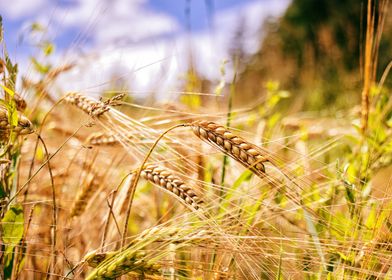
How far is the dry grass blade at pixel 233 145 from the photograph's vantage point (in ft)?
2.85

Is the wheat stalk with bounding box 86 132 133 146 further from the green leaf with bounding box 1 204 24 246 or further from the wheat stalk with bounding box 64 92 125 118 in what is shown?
the green leaf with bounding box 1 204 24 246

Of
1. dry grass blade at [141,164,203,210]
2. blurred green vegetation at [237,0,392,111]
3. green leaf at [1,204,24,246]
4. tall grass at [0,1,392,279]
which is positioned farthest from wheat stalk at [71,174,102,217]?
blurred green vegetation at [237,0,392,111]

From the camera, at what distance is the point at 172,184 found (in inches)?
37.6

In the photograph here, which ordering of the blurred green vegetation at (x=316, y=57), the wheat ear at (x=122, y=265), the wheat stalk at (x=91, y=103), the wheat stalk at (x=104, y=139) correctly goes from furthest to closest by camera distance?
the blurred green vegetation at (x=316, y=57) → the wheat stalk at (x=104, y=139) → the wheat stalk at (x=91, y=103) → the wheat ear at (x=122, y=265)

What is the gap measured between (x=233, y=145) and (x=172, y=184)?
15 cm

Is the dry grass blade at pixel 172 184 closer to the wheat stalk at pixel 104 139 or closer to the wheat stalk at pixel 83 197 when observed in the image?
the wheat stalk at pixel 104 139

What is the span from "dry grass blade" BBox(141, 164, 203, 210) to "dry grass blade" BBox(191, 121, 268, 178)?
0.11m

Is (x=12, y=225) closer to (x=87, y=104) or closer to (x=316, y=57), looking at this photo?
(x=87, y=104)

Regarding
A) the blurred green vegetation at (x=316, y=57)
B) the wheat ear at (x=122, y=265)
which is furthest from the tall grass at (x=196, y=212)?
the blurred green vegetation at (x=316, y=57)

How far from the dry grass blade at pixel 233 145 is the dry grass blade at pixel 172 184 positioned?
0.35 ft

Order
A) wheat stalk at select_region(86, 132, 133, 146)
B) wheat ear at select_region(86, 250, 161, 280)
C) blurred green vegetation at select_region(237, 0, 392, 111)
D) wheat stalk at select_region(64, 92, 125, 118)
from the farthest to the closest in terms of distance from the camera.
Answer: blurred green vegetation at select_region(237, 0, 392, 111), wheat stalk at select_region(86, 132, 133, 146), wheat stalk at select_region(64, 92, 125, 118), wheat ear at select_region(86, 250, 161, 280)

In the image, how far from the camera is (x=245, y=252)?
854 millimetres

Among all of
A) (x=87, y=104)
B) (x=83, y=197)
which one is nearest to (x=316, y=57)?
(x=83, y=197)

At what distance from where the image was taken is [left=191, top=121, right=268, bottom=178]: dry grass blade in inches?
34.1
